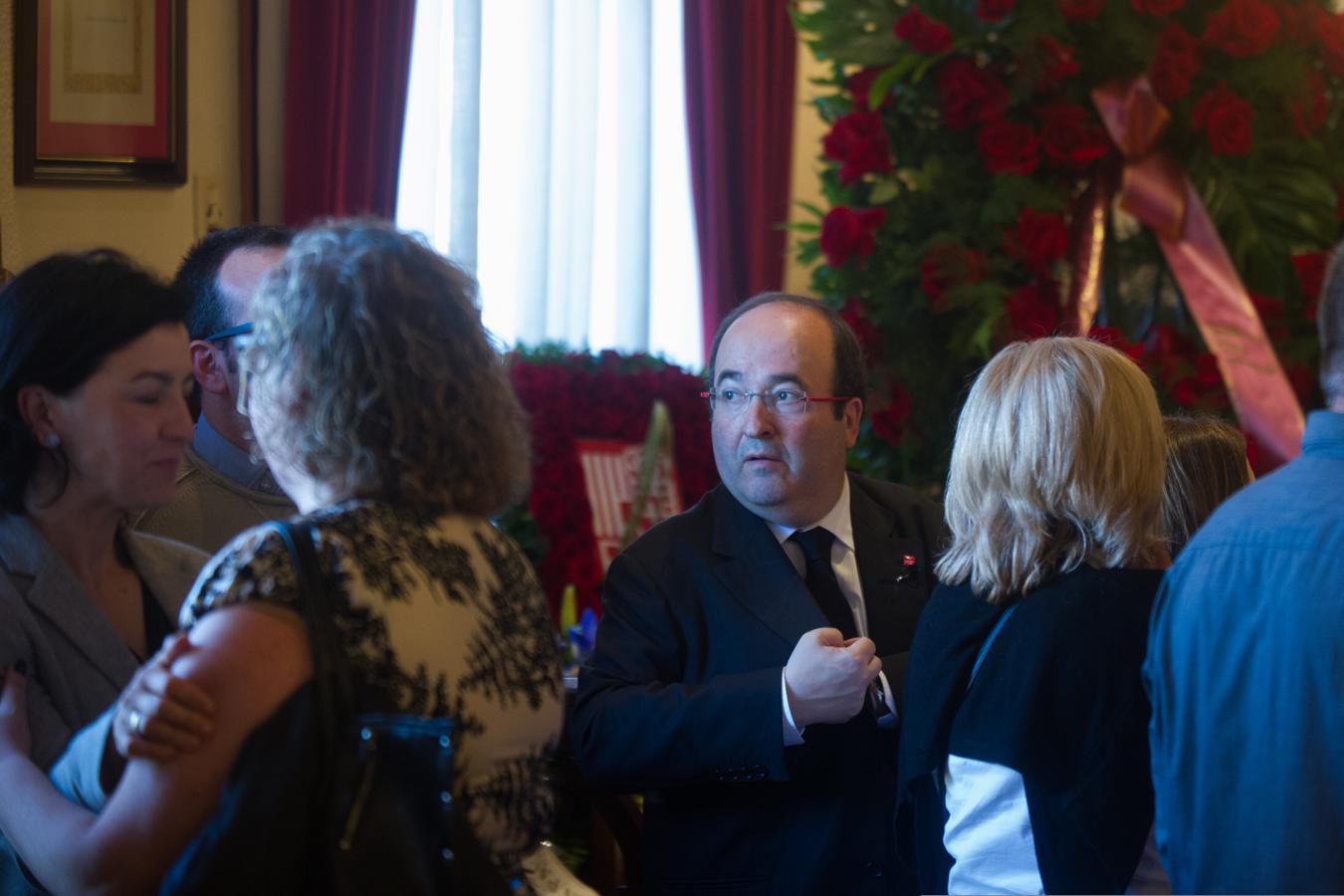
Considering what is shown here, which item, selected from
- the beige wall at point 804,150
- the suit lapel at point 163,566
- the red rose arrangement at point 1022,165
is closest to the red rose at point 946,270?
the red rose arrangement at point 1022,165

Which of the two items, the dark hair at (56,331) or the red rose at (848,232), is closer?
the dark hair at (56,331)

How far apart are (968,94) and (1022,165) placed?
0.23 m

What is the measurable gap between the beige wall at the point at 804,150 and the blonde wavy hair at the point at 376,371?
3729 mm

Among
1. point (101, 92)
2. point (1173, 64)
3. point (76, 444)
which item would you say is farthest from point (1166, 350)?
point (76, 444)

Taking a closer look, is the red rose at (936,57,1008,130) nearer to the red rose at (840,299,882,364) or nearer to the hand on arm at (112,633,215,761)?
the red rose at (840,299,882,364)

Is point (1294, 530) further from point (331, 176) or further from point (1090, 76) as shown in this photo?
point (331, 176)

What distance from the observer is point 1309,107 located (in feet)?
12.5

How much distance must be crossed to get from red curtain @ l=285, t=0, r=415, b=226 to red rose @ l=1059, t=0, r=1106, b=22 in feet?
6.16

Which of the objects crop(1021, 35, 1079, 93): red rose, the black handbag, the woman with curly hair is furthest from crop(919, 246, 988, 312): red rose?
the black handbag

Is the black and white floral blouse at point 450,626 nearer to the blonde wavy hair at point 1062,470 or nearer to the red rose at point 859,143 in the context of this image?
the blonde wavy hair at point 1062,470

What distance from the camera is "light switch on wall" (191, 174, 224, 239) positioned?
3678 millimetres

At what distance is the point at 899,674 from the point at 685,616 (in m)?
0.34

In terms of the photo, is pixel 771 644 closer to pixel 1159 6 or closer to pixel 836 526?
pixel 836 526

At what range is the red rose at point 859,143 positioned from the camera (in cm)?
367
